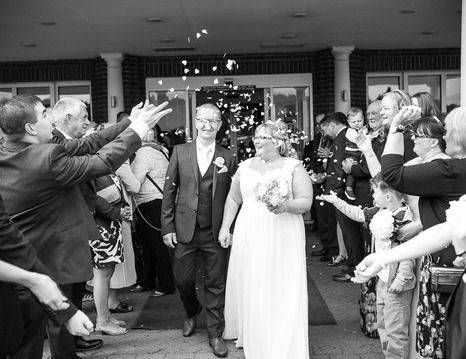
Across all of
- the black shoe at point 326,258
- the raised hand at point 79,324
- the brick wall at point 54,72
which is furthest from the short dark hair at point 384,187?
the brick wall at point 54,72

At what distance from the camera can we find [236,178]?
5305 mm

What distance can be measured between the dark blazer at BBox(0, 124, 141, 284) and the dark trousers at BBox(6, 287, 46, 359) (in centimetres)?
39

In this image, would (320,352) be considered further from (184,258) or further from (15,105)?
(15,105)

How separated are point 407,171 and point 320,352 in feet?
7.33

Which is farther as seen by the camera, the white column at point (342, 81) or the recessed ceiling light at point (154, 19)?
the white column at point (342, 81)

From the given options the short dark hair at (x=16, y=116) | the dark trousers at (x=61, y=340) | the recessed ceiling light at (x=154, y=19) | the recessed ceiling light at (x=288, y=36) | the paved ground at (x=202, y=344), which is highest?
the recessed ceiling light at (x=288, y=36)

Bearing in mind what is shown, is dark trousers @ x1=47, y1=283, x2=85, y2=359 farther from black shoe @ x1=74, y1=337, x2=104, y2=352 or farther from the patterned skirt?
the patterned skirt

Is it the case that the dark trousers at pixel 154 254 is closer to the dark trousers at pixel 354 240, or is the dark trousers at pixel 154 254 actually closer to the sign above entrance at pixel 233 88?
the dark trousers at pixel 354 240

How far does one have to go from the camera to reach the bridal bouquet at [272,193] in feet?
15.0

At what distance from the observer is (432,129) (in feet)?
12.8

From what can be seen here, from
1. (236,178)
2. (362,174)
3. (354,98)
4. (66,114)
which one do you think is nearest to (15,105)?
(66,114)

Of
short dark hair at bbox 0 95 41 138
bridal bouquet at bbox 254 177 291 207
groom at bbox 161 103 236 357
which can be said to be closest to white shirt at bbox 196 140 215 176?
groom at bbox 161 103 236 357

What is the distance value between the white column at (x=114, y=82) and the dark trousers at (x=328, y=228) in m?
6.00

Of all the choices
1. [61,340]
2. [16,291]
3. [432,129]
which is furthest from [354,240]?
[16,291]
